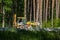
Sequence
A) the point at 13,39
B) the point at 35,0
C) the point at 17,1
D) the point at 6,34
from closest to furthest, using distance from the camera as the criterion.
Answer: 1. the point at 13,39
2. the point at 6,34
3. the point at 35,0
4. the point at 17,1

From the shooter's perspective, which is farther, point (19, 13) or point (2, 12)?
point (19, 13)

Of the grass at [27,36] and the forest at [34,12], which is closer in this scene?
the grass at [27,36]

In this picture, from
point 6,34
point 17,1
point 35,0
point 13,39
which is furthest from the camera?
point 17,1

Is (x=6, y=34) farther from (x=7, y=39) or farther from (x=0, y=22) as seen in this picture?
(x=0, y=22)

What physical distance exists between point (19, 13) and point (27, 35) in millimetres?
24398

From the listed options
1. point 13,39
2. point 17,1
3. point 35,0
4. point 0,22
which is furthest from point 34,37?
point 17,1

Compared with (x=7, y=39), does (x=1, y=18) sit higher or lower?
lower

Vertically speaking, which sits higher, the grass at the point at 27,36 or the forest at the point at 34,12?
the grass at the point at 27,36

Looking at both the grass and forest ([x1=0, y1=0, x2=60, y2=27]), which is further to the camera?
forest ([x1=0, y1=0, x2=60, y2=27])

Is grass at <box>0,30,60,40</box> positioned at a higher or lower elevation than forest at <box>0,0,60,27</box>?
higher

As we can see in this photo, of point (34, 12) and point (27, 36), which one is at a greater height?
point (27, 36)

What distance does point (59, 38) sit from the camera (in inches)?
248

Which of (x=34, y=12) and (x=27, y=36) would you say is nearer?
(x=27, y=36)

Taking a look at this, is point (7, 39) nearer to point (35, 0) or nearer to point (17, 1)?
point (35, 0)
